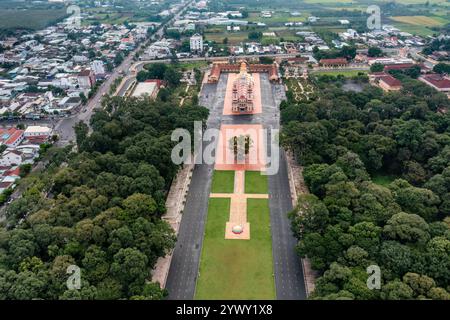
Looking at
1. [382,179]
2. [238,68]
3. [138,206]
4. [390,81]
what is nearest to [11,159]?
[138,206]

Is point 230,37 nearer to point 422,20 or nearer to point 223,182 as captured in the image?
point 422,20

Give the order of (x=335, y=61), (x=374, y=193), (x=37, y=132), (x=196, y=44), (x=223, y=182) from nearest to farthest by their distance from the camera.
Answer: (x=374, y=193) → (x=223, y=182) → (x=37, y=132) → (x=335, y=61) → (x=196, y=44)

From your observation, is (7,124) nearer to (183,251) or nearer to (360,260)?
(183,251)

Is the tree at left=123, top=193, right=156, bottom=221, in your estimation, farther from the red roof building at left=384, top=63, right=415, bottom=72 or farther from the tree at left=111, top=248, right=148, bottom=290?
the red roof building at left=384, top=63, right=415, bottom=72

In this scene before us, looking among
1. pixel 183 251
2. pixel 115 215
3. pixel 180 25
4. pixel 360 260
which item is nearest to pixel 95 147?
pixel 115 215

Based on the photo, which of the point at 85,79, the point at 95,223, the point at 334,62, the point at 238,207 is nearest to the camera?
the point at 95,223

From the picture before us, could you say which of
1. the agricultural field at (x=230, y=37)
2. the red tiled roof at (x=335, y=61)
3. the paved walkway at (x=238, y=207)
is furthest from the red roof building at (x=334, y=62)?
the paved walkway at (x=238, y=207)

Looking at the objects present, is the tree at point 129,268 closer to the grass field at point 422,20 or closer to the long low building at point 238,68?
the long low building at point 238,68
